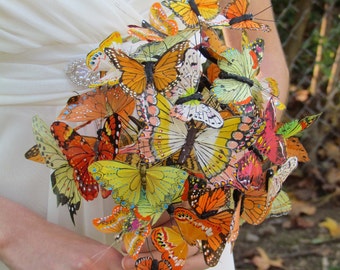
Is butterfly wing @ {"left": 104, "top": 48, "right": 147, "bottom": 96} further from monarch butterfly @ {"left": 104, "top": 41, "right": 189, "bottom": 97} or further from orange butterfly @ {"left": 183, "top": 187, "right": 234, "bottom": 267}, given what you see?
orange butterfly @ {"left": 183, "top": 187, "right": 234, "bottom": 267}

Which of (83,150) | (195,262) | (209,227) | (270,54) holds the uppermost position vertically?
(270,54)

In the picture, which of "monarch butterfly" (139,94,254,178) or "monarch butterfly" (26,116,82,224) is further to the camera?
"monarch butterfly" (26,116,82,224)

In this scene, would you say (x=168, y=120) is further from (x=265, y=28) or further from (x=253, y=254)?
(x=253, y=254)

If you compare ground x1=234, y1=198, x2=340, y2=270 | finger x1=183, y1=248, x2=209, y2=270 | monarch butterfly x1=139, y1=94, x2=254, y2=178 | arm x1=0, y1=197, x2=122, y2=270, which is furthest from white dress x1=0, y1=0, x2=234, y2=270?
ground x1=234, y1=198, x2=340, y2=270

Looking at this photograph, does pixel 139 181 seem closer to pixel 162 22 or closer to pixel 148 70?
pixel 148 70

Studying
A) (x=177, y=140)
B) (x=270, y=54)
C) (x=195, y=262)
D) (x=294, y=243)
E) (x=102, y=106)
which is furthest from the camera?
(x=294, y=243)

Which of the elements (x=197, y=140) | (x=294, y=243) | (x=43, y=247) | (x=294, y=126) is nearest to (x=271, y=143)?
(x=294, y=126)

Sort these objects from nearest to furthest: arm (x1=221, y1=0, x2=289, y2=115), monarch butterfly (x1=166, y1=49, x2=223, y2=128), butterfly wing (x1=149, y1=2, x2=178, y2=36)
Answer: monarch butterfly (x1=166, y1=49, x2=223, y2=128)
butterfly wing (x1=149, y1=2, x2=178, y2=36)
arm (x1=221, y1=0, x2=289, y2=115)
